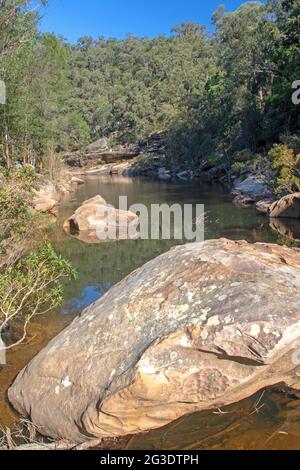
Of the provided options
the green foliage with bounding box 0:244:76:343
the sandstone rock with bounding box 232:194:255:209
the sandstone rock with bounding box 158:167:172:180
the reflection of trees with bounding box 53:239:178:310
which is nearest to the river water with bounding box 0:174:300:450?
the reflection of trees with bounding box 53:239:178:310

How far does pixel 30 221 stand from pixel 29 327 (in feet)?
6.88

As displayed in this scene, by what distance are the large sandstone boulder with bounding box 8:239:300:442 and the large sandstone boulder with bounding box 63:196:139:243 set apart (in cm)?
1198

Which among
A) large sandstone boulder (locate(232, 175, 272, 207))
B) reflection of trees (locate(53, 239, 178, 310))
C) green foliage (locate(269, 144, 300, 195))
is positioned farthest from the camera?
large sandstone boulder (locate(232, 175, 272, 207))

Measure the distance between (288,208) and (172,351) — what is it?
16.7 metres

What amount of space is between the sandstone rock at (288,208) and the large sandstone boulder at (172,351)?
1466 centimetres

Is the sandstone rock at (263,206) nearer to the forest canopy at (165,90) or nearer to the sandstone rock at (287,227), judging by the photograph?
the sandstone rock at (287,227)

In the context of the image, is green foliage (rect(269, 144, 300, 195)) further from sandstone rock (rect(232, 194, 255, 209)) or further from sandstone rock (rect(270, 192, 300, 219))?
sandstone rock (rect(232, 194, 255, 209))

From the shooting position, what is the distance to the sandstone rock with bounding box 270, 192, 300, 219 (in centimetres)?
1964

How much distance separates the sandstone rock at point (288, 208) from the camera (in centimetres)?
1964

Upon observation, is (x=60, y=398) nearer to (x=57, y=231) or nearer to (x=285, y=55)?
(x=57, y=231)

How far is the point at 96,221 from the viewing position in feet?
62.1

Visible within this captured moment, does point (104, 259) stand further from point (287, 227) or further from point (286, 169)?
point (286, 169)

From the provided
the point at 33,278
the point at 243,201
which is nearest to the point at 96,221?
the point at 243,201

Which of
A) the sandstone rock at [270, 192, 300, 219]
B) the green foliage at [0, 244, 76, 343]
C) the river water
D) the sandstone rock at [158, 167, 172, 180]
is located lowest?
the river water
